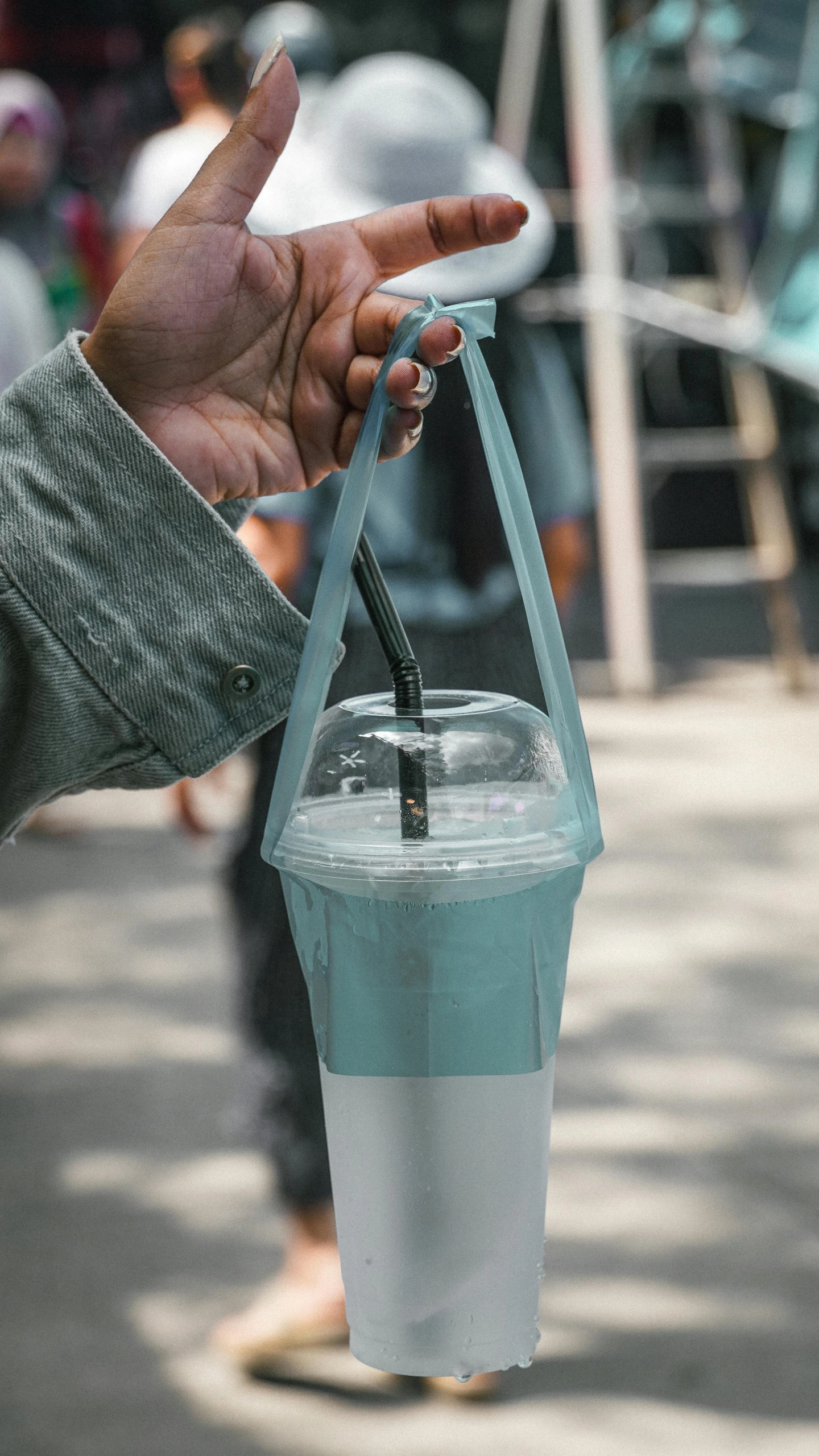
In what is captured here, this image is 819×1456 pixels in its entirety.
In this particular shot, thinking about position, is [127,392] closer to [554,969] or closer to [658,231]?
[554,969]

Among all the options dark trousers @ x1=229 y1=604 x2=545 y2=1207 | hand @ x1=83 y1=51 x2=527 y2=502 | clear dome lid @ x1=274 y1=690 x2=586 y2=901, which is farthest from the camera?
dark trousers @ x1=229 y1=604 x2=545 y2=1207

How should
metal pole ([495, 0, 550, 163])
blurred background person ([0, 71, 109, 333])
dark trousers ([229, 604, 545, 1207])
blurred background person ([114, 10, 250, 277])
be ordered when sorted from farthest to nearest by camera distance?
metal pole ([495, 0, 550, 163]) < blurred background person ([0, 71, 109, 333]) < blurred background person ([114, 10, 250, 277]) < dark trousers ([229, 604, 545, 1207])

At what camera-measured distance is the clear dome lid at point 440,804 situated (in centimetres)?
66

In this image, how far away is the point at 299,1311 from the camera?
Answer: 83.4 inches

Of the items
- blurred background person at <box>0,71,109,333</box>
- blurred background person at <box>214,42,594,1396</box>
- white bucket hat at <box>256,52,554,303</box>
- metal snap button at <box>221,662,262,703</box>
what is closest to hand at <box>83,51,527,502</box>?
metal snap button at <box>221,662,262,703</box>

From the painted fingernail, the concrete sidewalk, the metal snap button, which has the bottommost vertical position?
the concrete sidewalk

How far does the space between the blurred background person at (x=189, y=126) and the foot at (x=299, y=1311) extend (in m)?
1.31

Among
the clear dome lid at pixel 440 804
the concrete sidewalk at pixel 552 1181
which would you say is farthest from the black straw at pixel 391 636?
the concrete sidewalk at pixel 552 1181

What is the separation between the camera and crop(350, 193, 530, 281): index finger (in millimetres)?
Answer: 762

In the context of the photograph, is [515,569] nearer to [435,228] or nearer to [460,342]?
[460,342]

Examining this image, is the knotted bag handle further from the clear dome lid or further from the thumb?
the thumb

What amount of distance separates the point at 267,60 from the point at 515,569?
27 cm

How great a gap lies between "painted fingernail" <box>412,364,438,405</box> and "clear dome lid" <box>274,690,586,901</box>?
14cm

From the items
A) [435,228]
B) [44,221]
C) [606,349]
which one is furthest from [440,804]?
[44,221]
